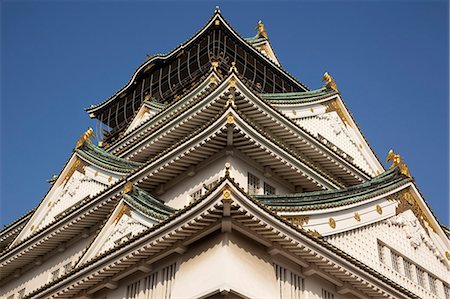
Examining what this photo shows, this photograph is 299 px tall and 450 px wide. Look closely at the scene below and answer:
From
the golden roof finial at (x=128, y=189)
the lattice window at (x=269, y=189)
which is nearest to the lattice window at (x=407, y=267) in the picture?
the lattice window at (x=269, y=189)

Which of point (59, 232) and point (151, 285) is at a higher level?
point (59, 232)

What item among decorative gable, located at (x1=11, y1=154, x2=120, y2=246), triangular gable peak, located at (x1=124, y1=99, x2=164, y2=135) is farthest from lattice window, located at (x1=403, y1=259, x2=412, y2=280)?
triangular gable peak, located at (x1=124, y1=99, x2=164, y2=135)

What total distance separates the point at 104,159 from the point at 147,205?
835 centimetres

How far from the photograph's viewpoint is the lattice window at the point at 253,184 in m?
21.7

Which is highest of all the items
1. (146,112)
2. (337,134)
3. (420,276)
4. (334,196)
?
(146,112)

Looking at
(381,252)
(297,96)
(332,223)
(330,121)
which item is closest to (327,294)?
(332,223)

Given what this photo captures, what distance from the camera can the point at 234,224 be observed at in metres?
15.5

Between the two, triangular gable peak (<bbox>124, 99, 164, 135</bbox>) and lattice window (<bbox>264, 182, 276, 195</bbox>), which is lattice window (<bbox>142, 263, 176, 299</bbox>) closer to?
lattice window (<bbox>264, 182, 276, 195</bbox>)

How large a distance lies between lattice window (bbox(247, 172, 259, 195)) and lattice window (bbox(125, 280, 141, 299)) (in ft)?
19.6

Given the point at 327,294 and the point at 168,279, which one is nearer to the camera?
the point at 168,279

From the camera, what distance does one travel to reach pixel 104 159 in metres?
27.7

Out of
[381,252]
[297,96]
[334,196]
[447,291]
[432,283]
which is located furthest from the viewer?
[297,96]

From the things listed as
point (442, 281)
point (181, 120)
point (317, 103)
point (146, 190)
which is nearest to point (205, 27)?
point (317, 103)

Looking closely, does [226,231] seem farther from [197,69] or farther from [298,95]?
[197,69]
